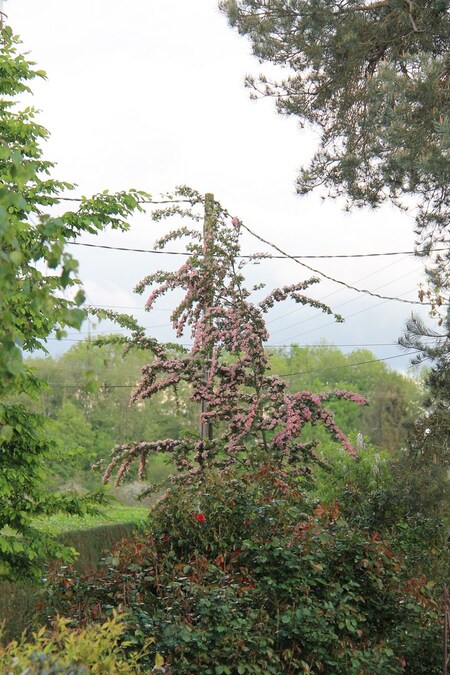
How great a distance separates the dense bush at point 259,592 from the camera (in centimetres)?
604

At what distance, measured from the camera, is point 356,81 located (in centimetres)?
1284

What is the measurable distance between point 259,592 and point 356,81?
863 cm

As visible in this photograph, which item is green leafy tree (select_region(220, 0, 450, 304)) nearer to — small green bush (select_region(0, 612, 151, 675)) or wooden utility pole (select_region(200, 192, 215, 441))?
wooden utility pole (select_region(200, 192, 215, 441))

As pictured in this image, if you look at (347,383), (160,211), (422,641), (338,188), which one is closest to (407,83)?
(338,188)

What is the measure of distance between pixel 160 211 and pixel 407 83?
17.0ft

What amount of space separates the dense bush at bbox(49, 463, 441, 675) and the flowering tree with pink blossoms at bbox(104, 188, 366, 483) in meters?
4.10

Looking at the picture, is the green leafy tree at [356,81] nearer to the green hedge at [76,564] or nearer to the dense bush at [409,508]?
the dense bush at [409,508]

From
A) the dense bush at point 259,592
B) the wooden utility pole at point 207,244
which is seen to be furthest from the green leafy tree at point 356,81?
the dense bush at point 259,592

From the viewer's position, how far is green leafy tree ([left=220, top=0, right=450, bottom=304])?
11.3 metres

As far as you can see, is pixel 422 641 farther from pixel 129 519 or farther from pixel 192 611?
pixel 129 519

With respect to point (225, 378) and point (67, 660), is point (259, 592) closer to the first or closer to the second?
point (67, 660)

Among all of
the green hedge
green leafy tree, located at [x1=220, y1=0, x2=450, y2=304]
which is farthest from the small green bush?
green leafy tree, located at [x1=220, y1=0, x2=450, y2=304]

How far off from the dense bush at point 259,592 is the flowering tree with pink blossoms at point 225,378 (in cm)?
410

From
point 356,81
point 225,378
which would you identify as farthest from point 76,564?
point 356,81
